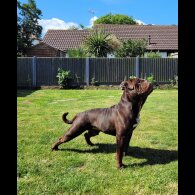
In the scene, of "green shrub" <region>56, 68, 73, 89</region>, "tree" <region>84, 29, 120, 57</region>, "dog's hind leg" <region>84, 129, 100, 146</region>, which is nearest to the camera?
"dog's hind leg" <region>84, 129, 100, 146</region>

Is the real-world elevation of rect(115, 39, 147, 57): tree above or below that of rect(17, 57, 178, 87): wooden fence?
above

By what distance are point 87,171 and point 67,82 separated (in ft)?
53.0

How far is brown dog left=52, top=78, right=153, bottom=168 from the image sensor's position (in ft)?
15.2

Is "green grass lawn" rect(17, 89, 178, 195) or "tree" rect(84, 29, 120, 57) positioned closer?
"green grass lawn" rect(17, 89, 178, 195)

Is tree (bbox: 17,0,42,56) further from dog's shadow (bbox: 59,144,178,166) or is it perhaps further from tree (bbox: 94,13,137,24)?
dog's shadow (bbox: 59,144,178,166)

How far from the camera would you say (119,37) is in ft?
125

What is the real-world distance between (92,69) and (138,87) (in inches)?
666

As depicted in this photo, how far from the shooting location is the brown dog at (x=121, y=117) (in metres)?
4.63

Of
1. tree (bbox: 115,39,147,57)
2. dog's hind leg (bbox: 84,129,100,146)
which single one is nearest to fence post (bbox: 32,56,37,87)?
tree (bbox: 115,39,147,57)

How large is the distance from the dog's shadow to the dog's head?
95 cm

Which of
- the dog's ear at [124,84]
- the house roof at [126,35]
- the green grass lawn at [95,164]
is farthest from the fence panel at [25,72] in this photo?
the dog's ear at [124,84]

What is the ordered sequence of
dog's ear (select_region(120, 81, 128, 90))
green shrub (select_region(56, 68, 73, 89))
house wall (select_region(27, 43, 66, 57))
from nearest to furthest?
dog's ear (select_region(120, 81, 128, 90)) → green shrub (select_region(56, 68, 73, 89)) → house wall (select_region(27, 43, 66, 57))
